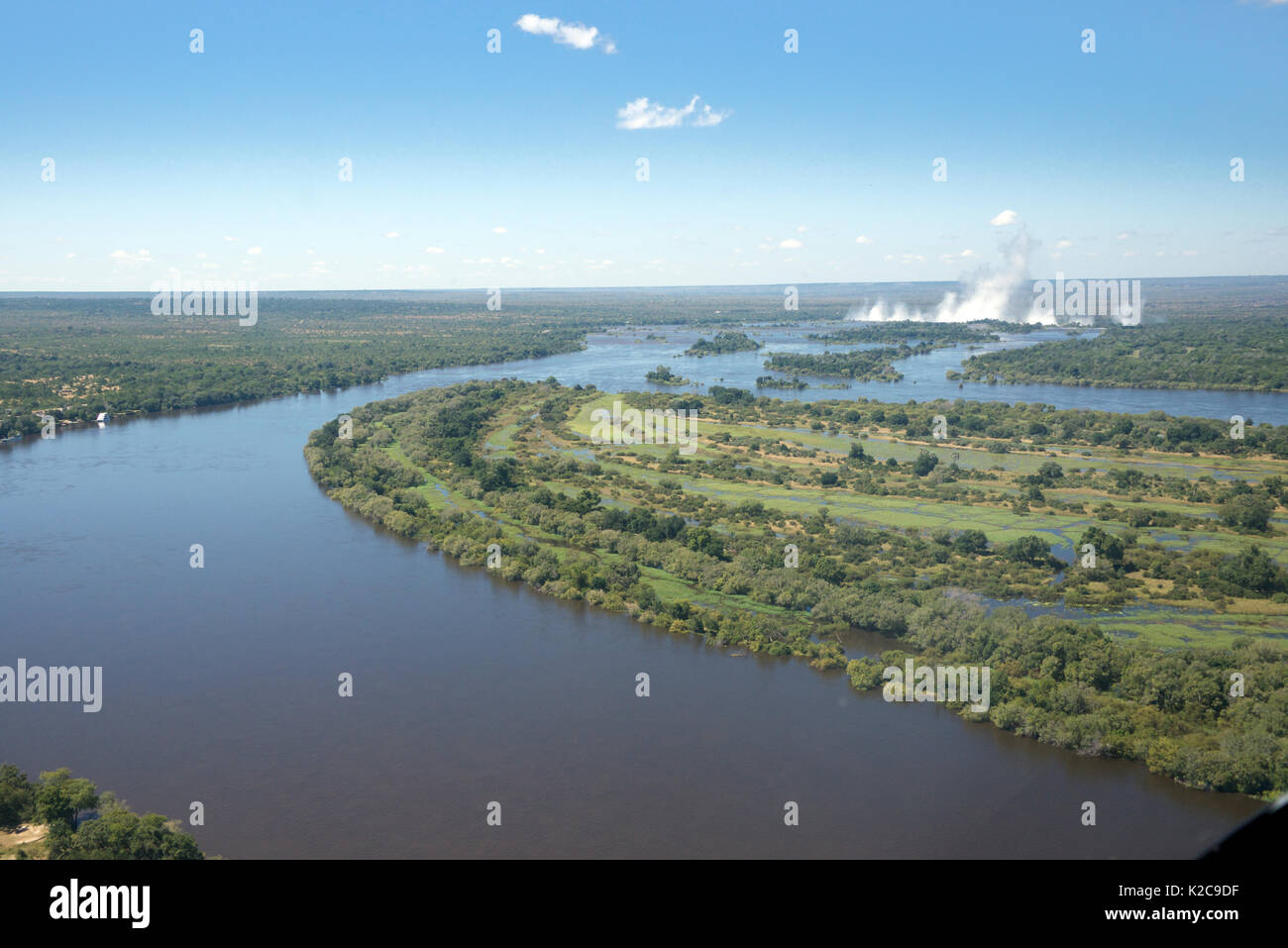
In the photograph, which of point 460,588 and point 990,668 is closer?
point 990,668

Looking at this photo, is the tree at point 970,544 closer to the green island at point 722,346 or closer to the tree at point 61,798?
the tree at point 61,798

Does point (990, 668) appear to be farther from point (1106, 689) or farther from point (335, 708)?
point (335, 708)

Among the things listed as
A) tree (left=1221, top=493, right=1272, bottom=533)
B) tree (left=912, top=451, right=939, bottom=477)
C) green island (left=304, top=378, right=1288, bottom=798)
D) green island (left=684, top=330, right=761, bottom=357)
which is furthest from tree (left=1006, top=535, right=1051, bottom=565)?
green island (left=684, top=330, right=761, bottom=357)

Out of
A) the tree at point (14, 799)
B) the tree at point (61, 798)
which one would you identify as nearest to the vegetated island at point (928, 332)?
the tree at point (61, 798)

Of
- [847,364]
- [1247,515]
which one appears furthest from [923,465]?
[847,364]
